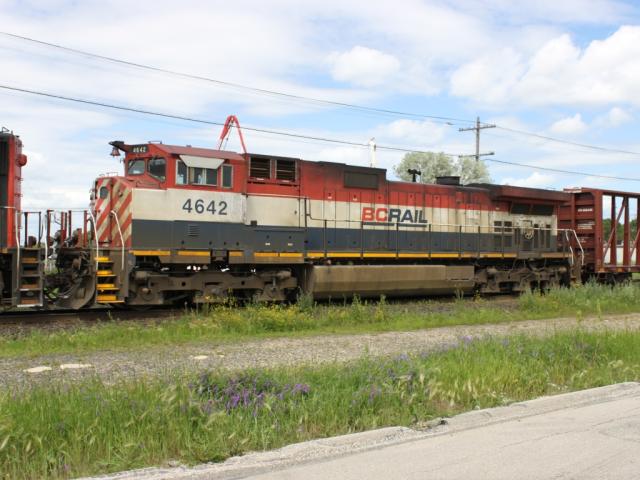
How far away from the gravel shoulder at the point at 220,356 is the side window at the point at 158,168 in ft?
17.9

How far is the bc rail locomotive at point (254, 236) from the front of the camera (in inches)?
510

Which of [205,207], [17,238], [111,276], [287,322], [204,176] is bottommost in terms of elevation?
[287,322]

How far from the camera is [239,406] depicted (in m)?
5.34

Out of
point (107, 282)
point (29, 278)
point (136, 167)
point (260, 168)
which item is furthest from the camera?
point (260, 168)

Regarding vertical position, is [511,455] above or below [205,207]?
below

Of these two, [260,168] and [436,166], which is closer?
[260,168]

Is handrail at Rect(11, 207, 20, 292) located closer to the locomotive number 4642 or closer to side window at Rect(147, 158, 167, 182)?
side window at Rect(147, 158, 167, 182)

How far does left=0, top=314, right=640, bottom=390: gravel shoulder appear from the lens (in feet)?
23.3

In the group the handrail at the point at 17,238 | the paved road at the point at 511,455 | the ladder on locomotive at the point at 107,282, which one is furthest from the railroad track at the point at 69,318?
the paved road at the point at 511,455

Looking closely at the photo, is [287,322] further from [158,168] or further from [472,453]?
[472,453]

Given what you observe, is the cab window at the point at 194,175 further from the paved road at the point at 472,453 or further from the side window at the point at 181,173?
the paved road at the point at 472,453

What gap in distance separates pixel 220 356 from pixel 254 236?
260 inches

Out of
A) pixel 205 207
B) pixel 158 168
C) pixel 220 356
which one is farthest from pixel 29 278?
pixel 220 356

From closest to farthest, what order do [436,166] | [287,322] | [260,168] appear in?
[287,322], [260,168], [436,166]
